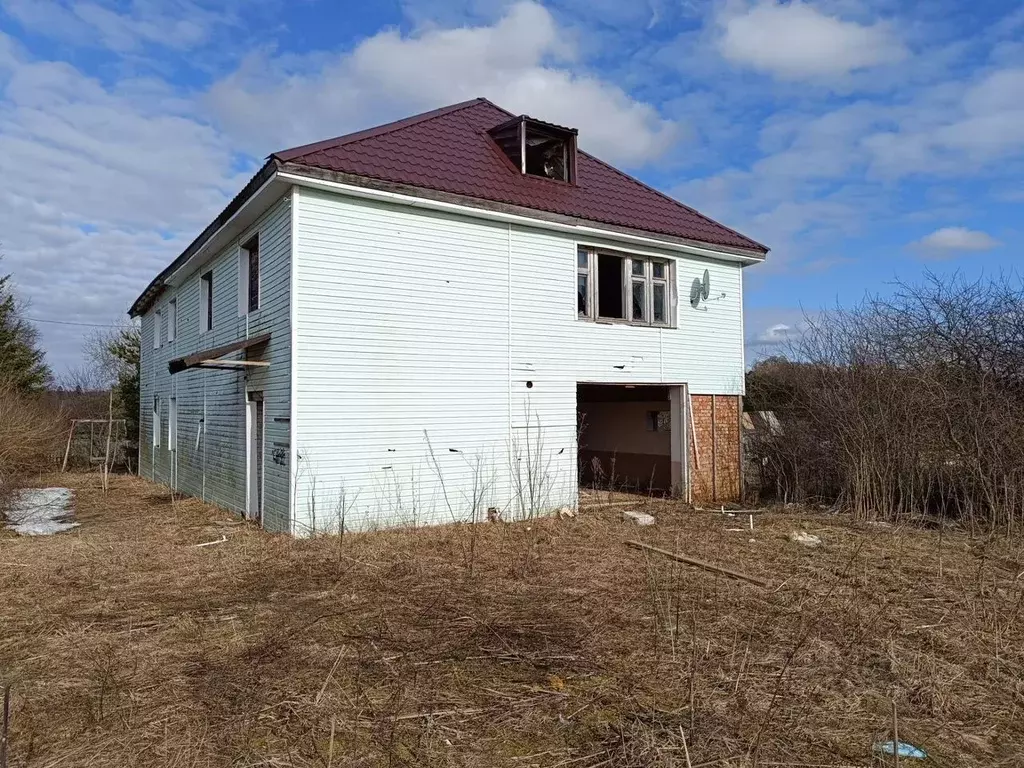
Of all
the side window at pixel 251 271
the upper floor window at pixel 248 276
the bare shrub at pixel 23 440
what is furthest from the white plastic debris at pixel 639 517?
the bare shrub at pixel 23 440

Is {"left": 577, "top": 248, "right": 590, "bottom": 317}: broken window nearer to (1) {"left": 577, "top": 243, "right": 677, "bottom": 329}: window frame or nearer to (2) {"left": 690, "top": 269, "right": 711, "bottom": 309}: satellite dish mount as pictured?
(1) {"left": 577, "top": 243, "right": 677, "bottom": 329}: window frame

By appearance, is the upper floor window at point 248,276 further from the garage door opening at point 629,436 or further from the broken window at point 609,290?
the broken window at point 609,290

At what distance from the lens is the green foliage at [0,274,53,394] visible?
25203 millimetres

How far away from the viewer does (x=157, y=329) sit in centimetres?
1881

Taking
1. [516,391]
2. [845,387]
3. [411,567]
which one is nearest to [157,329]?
[516,391]

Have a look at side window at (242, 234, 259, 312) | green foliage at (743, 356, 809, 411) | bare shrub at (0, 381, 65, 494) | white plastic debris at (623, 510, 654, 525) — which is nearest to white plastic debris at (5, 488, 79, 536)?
bare shrub at (0, 381, 65, 494)

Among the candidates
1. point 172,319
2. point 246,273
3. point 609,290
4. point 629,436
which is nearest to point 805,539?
point 629,436

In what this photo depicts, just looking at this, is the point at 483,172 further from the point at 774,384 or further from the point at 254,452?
the point at 774,384

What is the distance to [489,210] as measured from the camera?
36.0 feet

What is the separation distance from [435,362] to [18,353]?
2279 centimetres

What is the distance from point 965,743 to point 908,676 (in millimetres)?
888

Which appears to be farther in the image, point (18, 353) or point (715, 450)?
point (18, 353)

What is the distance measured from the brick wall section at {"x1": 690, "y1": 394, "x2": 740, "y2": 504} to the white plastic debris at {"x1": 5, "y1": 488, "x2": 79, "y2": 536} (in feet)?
36.0

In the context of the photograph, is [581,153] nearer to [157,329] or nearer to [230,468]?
[230,468]
